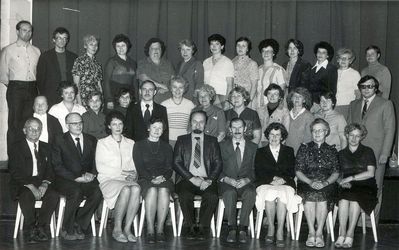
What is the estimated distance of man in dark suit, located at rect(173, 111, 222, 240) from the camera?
5.91m

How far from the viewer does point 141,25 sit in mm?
8477

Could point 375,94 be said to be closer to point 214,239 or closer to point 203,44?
point 214,239

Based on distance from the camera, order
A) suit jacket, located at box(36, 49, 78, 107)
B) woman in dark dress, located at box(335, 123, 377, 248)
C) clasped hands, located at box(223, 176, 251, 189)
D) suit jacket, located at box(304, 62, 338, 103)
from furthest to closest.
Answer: suit jacket, located at box(36, 49, 78, 107)
suit jacket, located at box(304, 62, 338, 103)
clasped hands, located at box(223, 176, 251, 189)
woman in dark dress, located at box(335, 123, 377, 248)

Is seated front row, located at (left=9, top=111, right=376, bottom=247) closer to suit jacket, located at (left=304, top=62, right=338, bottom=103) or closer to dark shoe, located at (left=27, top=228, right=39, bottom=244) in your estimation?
dark shoe, located at (left=27, top=228, right=39, bottom=244)

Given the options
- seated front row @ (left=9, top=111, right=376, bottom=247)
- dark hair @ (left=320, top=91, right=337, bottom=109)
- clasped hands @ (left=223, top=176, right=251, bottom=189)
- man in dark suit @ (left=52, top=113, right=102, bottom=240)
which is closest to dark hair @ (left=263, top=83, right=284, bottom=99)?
dark hair @ (left=320, top=91, right=337, bottom=109)

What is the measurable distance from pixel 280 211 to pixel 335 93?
160 centimetres

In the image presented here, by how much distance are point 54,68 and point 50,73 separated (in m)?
0.07

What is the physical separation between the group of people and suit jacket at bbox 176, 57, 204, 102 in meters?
0.01

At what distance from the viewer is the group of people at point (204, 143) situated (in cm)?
586

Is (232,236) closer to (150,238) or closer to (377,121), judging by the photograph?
(150,238)

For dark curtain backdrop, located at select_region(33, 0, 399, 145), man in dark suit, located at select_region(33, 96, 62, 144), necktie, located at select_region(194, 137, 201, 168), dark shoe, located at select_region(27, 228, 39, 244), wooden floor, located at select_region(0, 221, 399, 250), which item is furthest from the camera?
dark curtain backdrop, located at select_region(33, 0, 399, 145)

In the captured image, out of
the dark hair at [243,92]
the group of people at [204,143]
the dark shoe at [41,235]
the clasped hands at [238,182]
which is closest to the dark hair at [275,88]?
the group of people at [204,143]

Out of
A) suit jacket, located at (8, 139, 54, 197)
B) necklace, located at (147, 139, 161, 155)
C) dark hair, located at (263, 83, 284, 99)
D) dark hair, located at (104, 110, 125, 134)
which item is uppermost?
dark hair, located at (263, 83, 284, 99)

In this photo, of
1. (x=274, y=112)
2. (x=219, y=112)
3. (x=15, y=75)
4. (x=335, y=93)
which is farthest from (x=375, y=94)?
(x=15, y=75)
